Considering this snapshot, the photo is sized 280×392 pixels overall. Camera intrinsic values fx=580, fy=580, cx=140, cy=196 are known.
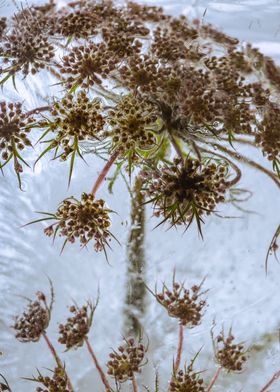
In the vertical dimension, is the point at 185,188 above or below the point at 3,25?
below

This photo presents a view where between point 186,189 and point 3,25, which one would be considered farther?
point 3,25

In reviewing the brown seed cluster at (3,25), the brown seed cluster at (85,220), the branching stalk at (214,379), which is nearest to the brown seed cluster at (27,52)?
the brown seed cluster at (3,25)

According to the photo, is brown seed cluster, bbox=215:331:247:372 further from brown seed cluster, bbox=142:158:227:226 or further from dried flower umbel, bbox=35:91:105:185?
dried flower umbel, bbox=35:91:105:185

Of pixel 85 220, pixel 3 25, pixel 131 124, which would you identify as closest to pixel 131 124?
pixel 131 124

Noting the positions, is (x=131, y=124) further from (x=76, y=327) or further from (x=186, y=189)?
(x=76, y=327)

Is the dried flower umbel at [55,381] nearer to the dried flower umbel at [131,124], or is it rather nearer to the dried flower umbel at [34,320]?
the dried flower umbel at [34,320]

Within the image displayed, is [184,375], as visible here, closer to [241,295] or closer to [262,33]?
[241,295]
